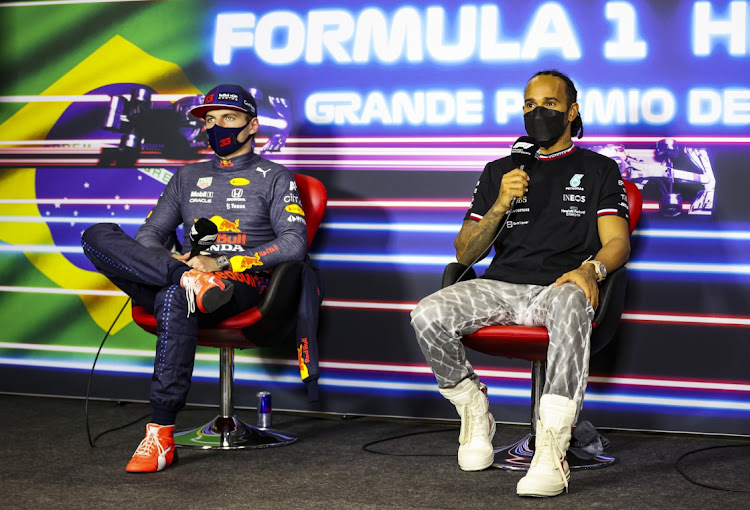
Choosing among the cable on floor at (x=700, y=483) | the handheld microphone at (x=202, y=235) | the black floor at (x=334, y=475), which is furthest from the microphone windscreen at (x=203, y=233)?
the cable on floor at (x=700, y=483)

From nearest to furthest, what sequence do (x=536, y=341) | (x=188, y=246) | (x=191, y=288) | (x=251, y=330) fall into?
(x=536, y=341)
(x=191, y=288)
(x=251, y=330)
(x=188, y=246)

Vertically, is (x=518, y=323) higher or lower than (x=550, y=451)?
higher

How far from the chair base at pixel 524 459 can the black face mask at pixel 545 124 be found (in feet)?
3.59

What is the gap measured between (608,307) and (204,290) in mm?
1375

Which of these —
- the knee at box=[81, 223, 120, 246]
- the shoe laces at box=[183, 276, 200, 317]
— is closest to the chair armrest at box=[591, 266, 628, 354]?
the shoe laces at box=[183, 276, 200, 317]

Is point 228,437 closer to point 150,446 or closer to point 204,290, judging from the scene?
point 150,446

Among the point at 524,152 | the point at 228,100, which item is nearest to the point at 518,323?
the point at 524,152

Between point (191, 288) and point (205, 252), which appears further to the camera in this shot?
point (205, 252)

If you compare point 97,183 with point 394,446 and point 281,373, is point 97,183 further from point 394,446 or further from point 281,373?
point 394,446

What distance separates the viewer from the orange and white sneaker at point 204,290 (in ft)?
10.1

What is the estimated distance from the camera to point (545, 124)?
3.23 metres

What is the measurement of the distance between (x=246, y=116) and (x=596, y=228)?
1.46 meters

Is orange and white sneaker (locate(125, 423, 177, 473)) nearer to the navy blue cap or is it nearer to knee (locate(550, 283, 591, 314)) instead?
the navy blue cap

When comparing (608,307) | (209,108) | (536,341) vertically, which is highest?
(209,108)
